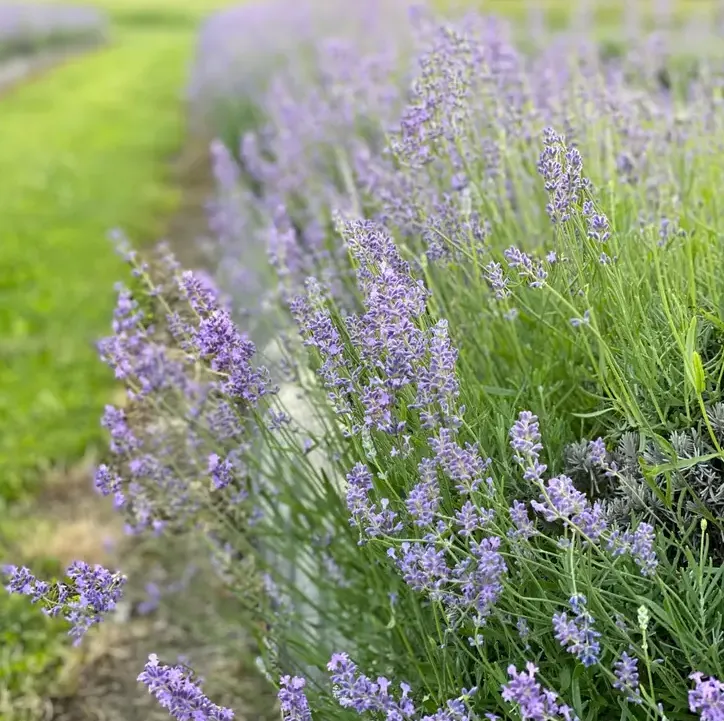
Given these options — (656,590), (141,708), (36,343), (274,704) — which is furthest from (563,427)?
(36,343)

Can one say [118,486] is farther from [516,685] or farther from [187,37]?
[187,37]

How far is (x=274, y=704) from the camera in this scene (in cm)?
227

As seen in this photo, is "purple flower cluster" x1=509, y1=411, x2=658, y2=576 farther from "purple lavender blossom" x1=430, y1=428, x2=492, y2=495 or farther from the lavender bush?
the lavender bush

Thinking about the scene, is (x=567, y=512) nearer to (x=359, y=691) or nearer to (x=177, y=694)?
(x=359, y=691)

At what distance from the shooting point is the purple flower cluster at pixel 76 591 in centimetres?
138

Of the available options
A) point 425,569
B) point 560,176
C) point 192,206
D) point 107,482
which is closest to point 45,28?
point 192,206

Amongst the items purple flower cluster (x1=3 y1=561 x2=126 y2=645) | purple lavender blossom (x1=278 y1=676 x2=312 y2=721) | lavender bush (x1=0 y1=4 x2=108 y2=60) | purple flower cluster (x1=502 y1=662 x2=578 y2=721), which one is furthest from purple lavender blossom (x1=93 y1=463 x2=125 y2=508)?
lavender bush (x1=0 y1=4 x2=108 y2=60)

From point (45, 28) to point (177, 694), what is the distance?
68.7 ft

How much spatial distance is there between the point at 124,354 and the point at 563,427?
939mm

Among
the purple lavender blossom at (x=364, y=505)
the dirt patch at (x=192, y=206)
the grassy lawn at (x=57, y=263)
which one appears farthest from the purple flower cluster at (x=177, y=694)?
the dirt patch at (x=192, y=206)

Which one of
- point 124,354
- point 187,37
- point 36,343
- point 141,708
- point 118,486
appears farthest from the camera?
point 187,37

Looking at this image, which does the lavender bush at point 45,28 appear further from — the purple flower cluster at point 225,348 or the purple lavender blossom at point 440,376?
the purple lavender blossom at point 440,376

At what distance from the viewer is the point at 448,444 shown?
127 centimetres

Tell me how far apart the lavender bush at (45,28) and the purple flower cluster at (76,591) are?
16.6 m
